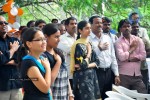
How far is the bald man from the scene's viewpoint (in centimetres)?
627

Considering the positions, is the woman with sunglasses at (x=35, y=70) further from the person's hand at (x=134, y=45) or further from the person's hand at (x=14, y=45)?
the person's hand at (x=134, y=45)

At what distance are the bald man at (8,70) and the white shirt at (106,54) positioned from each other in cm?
164

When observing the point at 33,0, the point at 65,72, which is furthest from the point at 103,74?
the point at 33,0

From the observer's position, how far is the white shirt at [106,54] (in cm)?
750

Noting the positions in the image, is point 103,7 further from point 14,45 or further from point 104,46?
point 14,45

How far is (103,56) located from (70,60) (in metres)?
0.62

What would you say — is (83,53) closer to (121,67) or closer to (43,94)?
(121,67)

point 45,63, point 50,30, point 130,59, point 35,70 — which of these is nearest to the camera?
point 35,70

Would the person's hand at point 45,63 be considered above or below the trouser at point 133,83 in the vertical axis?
above

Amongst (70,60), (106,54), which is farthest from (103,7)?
(70,60)

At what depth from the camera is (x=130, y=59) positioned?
304 inches

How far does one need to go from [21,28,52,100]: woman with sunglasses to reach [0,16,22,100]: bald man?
4.83 feet

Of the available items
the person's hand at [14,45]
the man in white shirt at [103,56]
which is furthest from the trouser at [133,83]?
the person's hand at [14,45]

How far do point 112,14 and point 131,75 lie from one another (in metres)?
4.75
